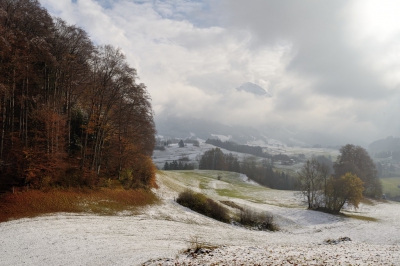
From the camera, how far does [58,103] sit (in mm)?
33625

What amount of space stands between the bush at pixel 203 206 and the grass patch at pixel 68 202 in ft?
22.1

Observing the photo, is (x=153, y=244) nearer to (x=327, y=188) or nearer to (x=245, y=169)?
(x=327, y=188)

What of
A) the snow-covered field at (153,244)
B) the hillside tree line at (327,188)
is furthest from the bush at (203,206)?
the hillside tree line at (327,188)

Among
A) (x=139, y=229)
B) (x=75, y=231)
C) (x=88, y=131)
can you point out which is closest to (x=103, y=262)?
(x=75, y=231)

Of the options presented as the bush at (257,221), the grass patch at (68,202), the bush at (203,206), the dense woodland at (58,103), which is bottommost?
the bush at (257,221)

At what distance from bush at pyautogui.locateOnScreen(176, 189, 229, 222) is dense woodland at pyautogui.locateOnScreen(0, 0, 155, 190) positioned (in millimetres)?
9077

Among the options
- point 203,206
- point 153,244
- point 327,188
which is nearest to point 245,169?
point 327,188

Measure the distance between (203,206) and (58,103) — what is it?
27.5m

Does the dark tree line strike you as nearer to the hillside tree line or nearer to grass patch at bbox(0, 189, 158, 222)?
the hillside tree line

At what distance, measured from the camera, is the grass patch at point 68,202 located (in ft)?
82.6

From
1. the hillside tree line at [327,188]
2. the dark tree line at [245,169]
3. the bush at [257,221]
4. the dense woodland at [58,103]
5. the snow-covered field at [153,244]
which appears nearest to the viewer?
the snow-covered field at [153,244]

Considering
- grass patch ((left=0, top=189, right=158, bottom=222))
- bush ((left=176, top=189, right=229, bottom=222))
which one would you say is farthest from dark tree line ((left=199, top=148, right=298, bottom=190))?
grass patch ((left=0, top=189, right=158, bottom=222))

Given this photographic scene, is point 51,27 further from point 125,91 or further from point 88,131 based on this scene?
point 88,131

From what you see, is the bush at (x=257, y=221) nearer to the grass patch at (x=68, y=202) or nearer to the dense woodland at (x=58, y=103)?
the grass patch at (x=68, y=202)
